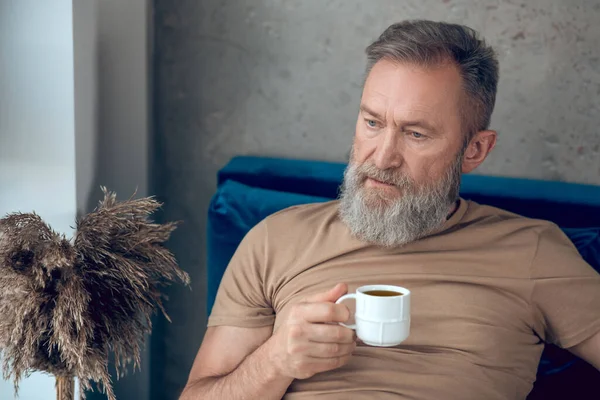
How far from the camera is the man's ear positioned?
1.58m

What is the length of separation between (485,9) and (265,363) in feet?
3.79

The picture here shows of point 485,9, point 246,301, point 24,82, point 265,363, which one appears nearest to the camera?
point 265,363

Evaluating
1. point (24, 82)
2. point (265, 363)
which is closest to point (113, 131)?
point (24, 82)

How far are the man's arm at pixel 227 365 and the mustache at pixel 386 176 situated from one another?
0.39 metres

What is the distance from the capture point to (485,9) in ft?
6.22

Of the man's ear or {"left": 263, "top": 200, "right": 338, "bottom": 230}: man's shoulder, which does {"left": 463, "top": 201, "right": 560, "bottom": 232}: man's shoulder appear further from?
{"left": 263, "top": 200, "right": 338, "bottom": 230}: man's shoulder

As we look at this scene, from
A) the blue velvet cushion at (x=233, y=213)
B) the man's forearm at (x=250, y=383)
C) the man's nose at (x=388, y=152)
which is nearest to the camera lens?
the man's forearm at (x=250, y=383)

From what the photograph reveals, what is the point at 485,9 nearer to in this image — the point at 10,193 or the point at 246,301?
the point at 246,301

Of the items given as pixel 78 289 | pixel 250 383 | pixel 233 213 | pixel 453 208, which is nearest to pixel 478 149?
pixel 453 208

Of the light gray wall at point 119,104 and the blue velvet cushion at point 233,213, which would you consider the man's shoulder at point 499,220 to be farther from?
the light gray wall at point 119,104

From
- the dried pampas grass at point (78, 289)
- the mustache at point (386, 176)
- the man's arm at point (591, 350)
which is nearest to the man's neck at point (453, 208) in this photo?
the mustache at point (386, 176)

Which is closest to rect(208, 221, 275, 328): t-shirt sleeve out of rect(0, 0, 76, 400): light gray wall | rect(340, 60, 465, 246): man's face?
rect(340, 60, 465, 246): man's face

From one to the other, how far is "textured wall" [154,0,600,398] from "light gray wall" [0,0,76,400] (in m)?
0.46

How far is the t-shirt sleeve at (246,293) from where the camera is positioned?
1.50 meters
